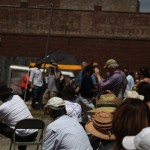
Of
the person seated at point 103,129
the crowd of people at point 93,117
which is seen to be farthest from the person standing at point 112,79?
the person seated at point 103,129

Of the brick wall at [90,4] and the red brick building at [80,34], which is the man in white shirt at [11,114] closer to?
the red brick building at [80,34]

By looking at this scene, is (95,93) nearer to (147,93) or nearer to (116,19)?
(147,93)

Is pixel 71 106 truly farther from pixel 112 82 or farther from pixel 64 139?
pixel 64 139

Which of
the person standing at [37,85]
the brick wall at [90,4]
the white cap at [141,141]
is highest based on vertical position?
the brick wall at [90,4]

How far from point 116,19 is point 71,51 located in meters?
4.12

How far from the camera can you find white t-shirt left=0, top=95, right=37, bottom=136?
393 inches

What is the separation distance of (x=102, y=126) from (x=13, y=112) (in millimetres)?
4121

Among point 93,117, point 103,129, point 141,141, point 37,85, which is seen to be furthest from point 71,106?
point 37,85

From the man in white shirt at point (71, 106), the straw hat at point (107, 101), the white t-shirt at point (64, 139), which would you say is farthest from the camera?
the man in white shirt at point (71, 106)

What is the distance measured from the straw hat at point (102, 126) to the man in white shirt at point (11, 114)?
378 cm

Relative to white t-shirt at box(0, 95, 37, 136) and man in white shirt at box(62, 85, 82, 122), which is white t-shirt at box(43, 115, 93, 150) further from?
white t-shirt at box(0, 95, 37, 136)

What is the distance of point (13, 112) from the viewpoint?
10.1m

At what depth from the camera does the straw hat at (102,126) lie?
20.0 feet

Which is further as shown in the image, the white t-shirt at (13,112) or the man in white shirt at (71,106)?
the white t-shirt at (13,112)
